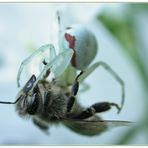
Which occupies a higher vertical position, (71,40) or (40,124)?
(71,40)

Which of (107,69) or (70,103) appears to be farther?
(107,69)

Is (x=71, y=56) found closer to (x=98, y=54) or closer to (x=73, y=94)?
(x=73, y=94)

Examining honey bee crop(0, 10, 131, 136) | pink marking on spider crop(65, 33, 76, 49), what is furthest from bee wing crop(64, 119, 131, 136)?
pink marking on spider crop(65, 33, 76, 49)

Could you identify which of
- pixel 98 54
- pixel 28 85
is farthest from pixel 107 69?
pixel 28 85

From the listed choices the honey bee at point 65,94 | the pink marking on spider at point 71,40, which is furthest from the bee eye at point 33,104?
the pink marking on spider at point 71,40

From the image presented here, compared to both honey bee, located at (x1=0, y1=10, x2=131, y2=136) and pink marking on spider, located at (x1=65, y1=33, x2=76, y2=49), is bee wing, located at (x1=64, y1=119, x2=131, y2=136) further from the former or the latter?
pink marking on spider, located at (x1=65, y1=33, x2=76, y2=49)

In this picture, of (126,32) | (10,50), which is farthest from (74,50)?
(10,50)

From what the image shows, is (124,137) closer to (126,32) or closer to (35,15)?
(126,32)

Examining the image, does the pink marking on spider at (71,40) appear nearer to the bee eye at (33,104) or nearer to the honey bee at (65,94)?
the honey bee at (65,94)
